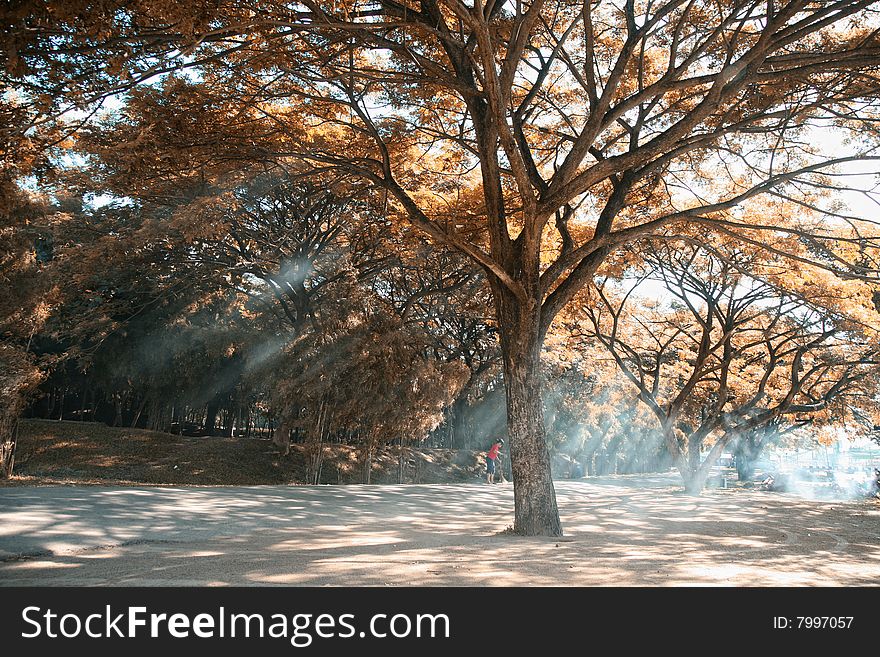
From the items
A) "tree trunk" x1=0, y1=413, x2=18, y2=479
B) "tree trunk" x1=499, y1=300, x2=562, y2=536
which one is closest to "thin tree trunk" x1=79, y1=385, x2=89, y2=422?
"tree trunk" x1=0, y1=413, x2=18, y2=479

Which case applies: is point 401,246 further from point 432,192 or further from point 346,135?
point 346,135

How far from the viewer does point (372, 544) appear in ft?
22.4

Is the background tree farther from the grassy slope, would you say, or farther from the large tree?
the grassy slope

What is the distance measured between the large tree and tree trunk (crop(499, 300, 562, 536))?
24mm

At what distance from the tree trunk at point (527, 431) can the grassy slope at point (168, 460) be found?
1207 centimetres

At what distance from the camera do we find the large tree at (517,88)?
6012 mm

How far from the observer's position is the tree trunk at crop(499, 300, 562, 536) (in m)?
8.20

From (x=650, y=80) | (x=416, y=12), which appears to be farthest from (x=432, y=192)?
(x=416, y=12)

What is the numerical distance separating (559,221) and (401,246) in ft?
23.5

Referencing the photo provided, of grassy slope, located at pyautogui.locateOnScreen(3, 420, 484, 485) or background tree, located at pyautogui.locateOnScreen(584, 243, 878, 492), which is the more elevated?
background tree, located at pyautogui.locateOnScreen(584, 243, 878, 492)

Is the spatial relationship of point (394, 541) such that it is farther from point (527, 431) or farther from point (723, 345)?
point (723, 345)

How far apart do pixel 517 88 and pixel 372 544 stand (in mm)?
7974

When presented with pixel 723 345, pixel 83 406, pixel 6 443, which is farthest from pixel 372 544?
pixel 83 406

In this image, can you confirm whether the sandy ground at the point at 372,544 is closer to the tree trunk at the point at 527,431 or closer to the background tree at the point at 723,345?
the tree trunk at the point at 527,431
